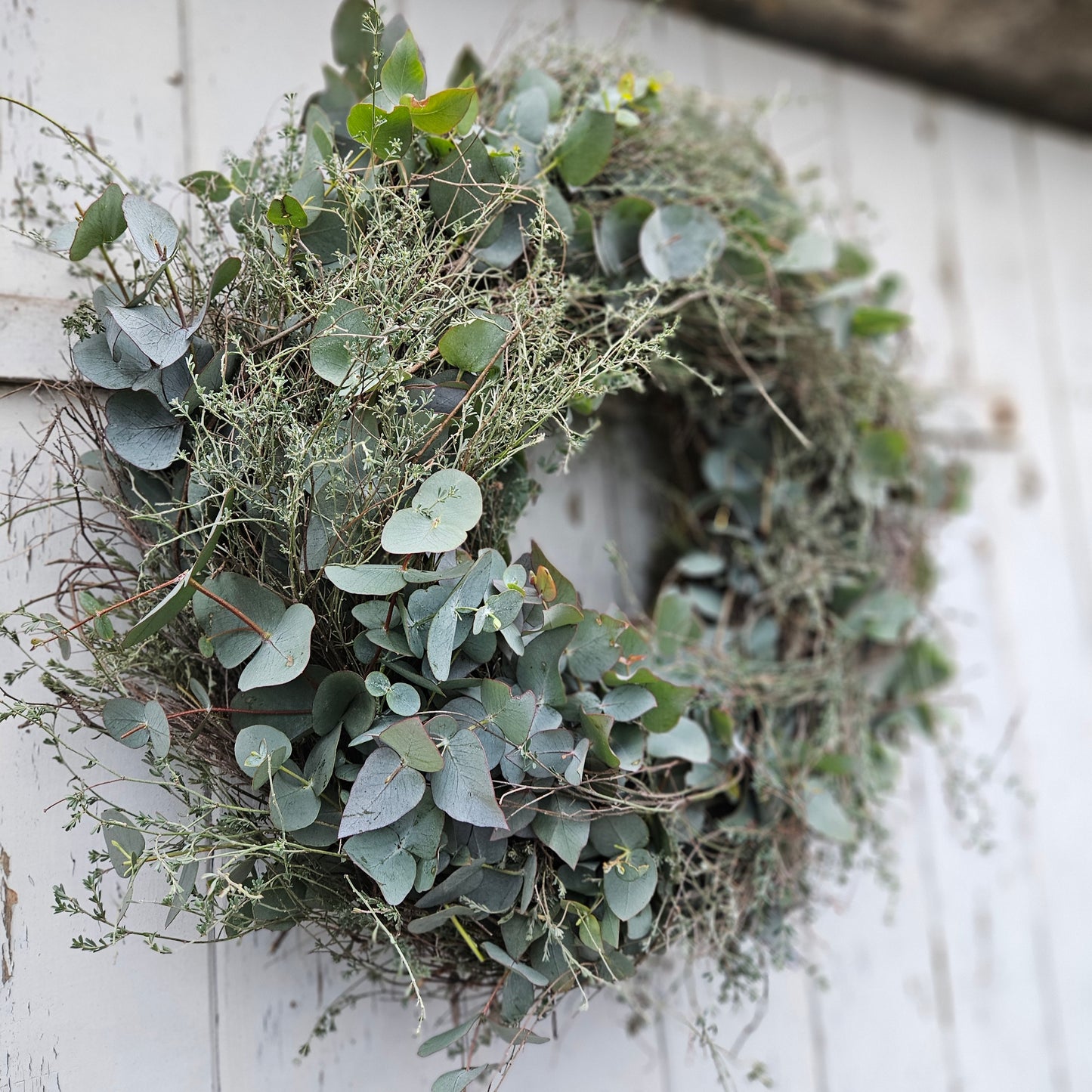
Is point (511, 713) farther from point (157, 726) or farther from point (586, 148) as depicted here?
point (586, 148)

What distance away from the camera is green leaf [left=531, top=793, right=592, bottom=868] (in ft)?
1.90

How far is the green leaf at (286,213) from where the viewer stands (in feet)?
1.79

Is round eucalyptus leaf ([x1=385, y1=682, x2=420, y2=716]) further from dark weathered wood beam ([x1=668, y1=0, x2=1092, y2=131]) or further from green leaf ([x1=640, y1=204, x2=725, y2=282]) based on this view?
dark weathered wood beam ([x1=668, y1=0, x2=1092, y2=131])

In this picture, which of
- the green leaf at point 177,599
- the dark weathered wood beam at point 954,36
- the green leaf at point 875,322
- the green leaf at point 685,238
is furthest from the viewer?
the dark weathered wood beam at point 954,36

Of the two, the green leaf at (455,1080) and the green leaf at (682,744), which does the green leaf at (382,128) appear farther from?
the green leaf at (455,1080)

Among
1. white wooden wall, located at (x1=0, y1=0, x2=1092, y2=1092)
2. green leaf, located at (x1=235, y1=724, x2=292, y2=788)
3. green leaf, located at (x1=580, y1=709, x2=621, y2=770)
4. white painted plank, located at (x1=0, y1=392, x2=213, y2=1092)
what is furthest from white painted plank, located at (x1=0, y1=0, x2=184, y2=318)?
green leaf, located at (x1=580, y1=709, x2=621, y2=770)

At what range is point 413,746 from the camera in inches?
20.4

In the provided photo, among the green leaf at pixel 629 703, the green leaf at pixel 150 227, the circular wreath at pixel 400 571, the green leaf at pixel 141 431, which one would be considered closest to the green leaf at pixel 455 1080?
the circular wreath at pixel 400 571

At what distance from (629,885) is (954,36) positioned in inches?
41.6

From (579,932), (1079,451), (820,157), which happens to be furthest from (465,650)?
(1079,451)

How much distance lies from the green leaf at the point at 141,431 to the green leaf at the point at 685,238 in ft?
1.17

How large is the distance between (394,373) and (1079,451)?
3.56ft

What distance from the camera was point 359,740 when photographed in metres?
0.54

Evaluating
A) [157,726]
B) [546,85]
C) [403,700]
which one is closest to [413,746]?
[403,700]
